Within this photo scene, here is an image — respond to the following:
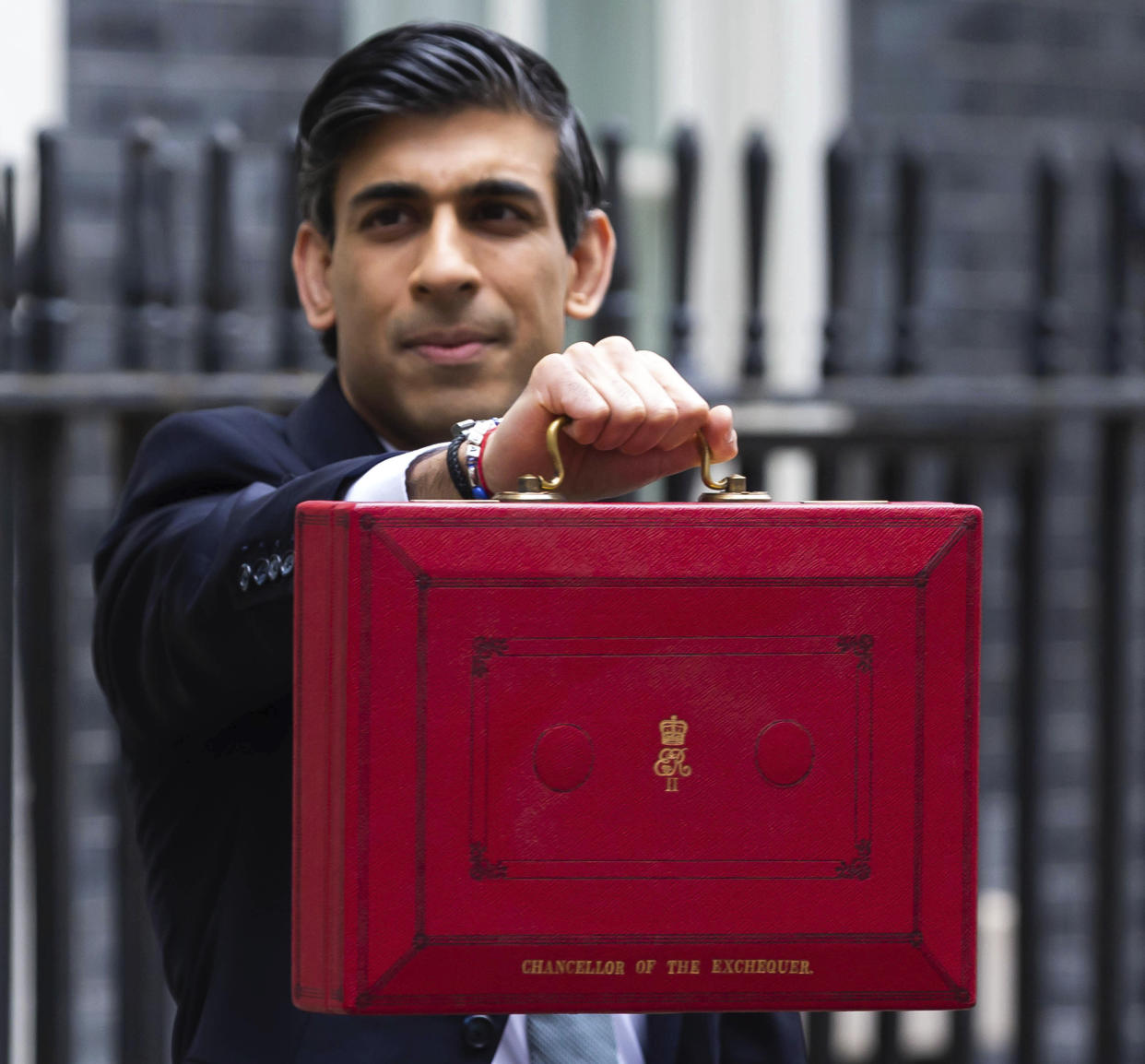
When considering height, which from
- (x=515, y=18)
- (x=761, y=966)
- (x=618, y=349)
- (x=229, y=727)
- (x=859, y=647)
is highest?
(x=515, y=18)

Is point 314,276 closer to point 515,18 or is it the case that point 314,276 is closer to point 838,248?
point 838,248

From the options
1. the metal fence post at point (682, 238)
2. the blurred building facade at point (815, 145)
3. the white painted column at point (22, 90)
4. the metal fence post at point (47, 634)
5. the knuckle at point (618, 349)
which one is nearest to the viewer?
the knuckle at point (618, 349)

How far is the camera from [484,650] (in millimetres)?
1146

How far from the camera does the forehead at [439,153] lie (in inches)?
60.3

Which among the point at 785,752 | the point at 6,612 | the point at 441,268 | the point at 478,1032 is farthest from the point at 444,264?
the point at 6,612

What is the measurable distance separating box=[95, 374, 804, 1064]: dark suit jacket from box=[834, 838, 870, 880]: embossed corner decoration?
398 millimetres

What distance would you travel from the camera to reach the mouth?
1.53 metres

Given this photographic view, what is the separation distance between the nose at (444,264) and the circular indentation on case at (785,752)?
1.88ft

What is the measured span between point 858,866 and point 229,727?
0.61 meters

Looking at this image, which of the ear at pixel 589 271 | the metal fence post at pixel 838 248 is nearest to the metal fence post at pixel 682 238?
the metal fence post at pixel 838 248

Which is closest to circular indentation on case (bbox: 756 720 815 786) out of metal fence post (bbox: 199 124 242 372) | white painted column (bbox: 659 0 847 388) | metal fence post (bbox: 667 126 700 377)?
metal fence post (bbox: 667 126 700 377)

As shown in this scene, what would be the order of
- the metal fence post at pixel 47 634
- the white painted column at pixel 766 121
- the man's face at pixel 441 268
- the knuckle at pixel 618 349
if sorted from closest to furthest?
1. the knuckle at pixel 618 349
2. the man's face at pixel 441 268
3. the metal fence post at pixel 47 634
4. the white painted column at pixel 766 121

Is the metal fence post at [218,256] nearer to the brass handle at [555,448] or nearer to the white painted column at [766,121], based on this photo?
the white painted column at [766,121]

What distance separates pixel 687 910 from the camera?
1.16 m
